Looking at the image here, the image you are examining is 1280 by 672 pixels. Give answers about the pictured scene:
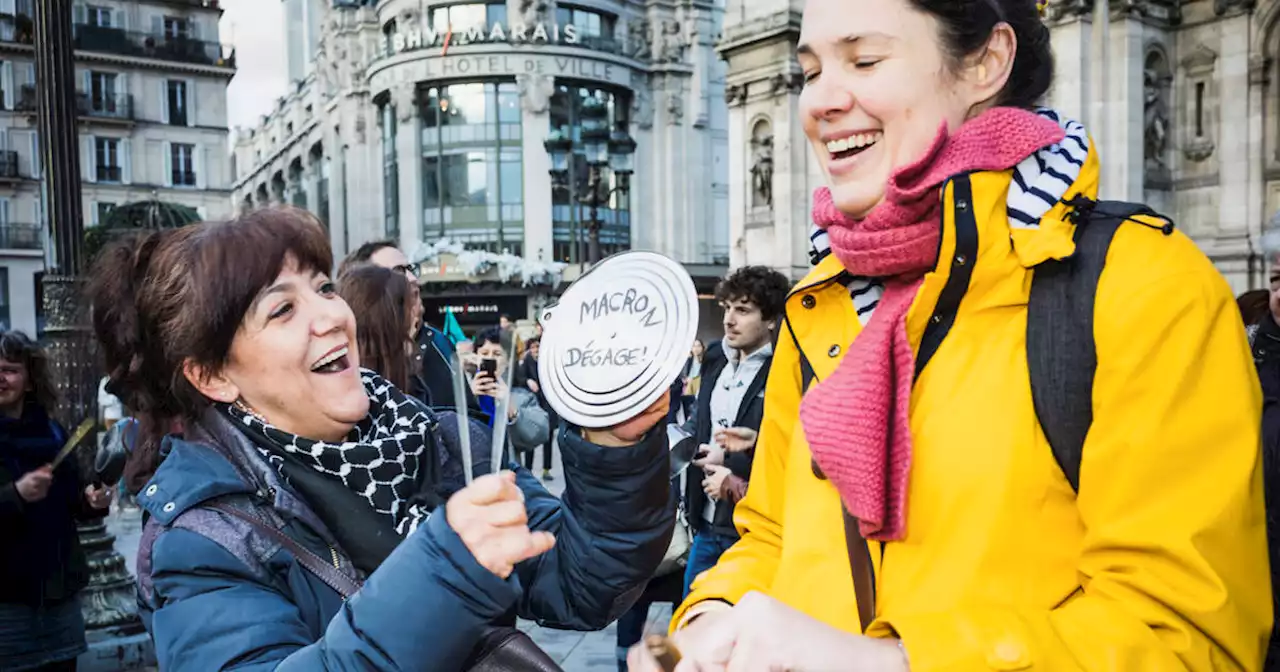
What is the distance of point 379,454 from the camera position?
197cm

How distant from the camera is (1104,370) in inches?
49.6

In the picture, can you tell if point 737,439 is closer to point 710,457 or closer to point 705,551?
point 710,457

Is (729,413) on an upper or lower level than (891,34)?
lower

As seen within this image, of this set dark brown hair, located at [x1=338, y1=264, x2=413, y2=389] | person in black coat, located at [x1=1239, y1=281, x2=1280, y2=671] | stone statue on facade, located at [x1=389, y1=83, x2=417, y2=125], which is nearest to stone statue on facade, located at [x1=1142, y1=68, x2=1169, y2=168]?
person in black coat, located at [x1=1239, y1=281, x2=1280, y2=671]

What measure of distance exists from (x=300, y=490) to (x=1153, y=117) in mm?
14686

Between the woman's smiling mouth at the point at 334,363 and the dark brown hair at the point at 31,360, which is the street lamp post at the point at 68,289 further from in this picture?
the woman's smiling mouth at the point at 334,363

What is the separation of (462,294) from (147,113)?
1766cm

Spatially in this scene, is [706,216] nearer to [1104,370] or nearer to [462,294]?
[462,294]

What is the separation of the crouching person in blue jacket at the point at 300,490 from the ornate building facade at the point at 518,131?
36.5 meters

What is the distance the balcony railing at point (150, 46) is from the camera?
41094 millimetres

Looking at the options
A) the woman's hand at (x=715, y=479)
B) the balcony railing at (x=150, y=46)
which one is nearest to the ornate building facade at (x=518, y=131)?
the balcony railing at (x=150, y=46)

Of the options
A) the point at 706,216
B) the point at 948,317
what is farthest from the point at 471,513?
the point at 706,216

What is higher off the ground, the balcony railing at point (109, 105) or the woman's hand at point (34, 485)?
the balcony railing at point (109, 105)

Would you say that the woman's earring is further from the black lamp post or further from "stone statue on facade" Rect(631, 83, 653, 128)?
"stone statue on facade" Rect(631, 83, 653, 128)
